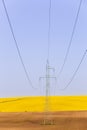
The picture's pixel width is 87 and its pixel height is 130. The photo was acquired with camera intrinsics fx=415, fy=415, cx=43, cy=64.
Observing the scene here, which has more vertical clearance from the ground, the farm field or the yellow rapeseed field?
the yellow rapeseed field

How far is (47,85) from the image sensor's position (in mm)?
40250

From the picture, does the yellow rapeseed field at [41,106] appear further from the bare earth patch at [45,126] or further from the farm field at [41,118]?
the bare earth patch at [45,126]

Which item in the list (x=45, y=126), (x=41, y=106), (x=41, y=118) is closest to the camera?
(x=45, y=126)

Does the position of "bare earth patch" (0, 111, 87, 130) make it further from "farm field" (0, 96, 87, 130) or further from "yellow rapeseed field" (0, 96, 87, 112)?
"yellow rapeseed field" (0, 96, 87, 112)

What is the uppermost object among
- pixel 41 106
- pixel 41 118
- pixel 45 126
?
pixel 41 106

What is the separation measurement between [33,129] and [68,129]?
3515mm

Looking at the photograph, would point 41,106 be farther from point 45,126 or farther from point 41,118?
point 45,126

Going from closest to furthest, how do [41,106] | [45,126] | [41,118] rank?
[45,126]
[41,118]
[41,106]

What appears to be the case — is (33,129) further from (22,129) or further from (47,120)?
(47,120)

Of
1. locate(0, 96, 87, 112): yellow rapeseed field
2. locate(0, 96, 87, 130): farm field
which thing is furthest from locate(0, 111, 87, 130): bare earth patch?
locate(0, 96, 87, 112): yellow rapeseed field

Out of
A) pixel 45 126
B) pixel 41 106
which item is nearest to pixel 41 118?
pixel 45 126

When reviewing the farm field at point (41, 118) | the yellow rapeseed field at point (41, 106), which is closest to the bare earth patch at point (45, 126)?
the farm field at point (41, 118)

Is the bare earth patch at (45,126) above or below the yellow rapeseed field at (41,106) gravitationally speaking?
below

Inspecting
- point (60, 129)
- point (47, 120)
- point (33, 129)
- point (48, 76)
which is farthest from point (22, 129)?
point (47, 120)
